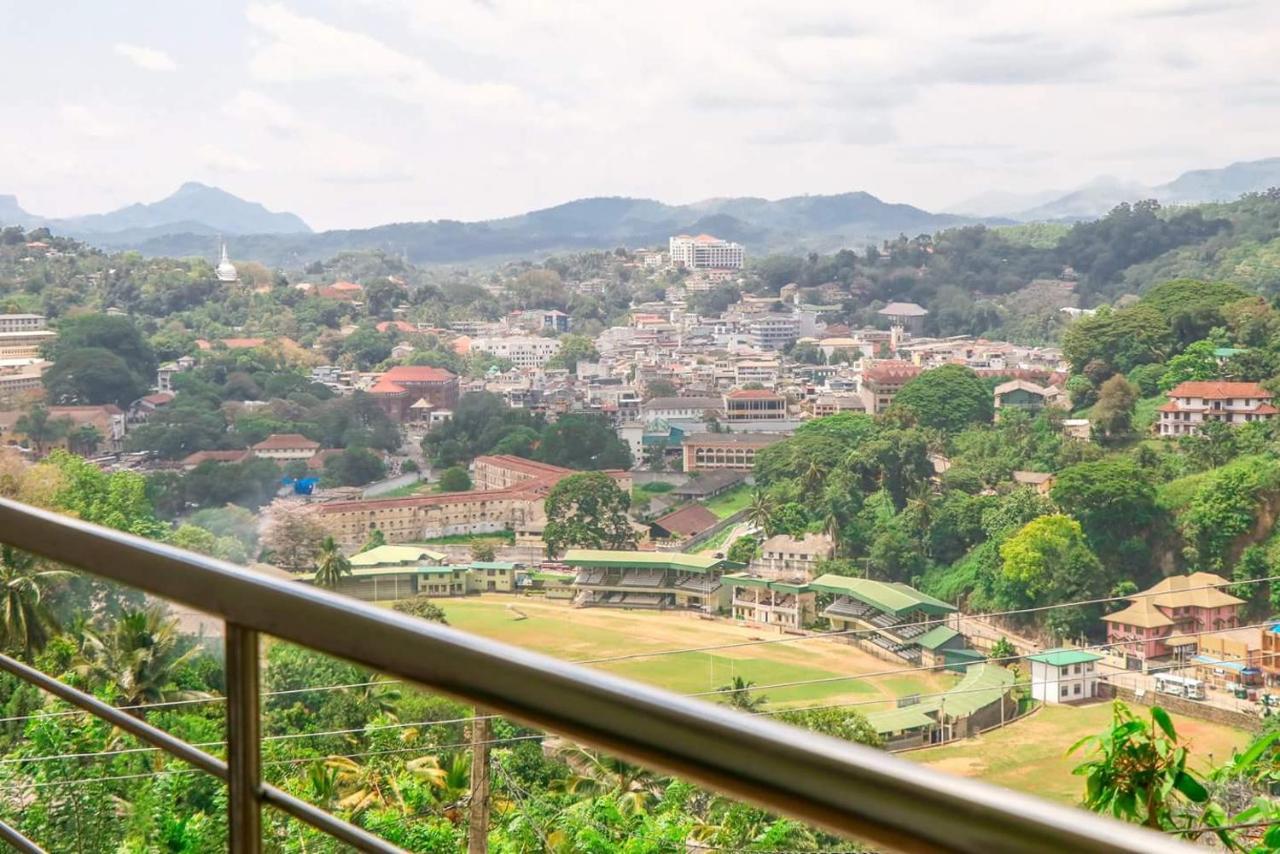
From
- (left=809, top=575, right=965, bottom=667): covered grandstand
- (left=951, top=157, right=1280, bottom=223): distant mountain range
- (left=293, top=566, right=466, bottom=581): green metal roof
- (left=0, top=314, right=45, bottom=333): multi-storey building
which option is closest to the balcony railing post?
(left=809, top=575, right=965, bottom=667): covered grandstand

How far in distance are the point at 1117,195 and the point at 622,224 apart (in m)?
9.21

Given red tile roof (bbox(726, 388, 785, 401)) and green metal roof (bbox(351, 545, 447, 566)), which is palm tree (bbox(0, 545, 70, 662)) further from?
red tile roof (bbox(726, 388, 785, 401))

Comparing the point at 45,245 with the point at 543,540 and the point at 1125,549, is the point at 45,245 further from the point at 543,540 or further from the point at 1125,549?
the point at 1125,549

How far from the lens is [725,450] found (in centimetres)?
1816

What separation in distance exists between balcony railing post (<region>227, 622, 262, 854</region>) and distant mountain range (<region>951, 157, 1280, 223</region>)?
22166 millimetres

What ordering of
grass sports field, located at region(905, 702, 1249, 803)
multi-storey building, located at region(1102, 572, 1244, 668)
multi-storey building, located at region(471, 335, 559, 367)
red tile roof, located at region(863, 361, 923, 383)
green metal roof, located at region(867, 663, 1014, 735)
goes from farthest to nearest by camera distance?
multi-storey building, located at region(471, 335, 559, 367) → red tile roof, located at region(863, 361, 923, 383) → multi-storey building, located at region(1102, 572, 1244, 668) → green metal roof, located at region(867, 663, 1014, 735) → grass sports field, located at region(905, 702, 1249, 803)

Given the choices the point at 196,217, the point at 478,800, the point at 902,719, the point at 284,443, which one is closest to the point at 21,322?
the point at 284,443

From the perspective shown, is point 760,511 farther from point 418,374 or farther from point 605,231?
point 605,231

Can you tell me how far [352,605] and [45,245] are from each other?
78.3 ft

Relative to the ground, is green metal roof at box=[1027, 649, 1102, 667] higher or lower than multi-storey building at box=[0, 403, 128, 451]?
lower

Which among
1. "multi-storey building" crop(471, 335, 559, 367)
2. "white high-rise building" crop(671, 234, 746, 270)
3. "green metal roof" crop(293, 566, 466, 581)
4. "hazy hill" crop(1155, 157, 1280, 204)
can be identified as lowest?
"green metal roof" crop(293, 566, 466, 581)

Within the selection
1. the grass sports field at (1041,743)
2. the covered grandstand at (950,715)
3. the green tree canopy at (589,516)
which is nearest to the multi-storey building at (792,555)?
the green tree canopy at (589,516)

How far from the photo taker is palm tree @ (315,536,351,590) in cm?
1584

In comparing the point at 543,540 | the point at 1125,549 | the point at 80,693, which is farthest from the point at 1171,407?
the point at 80,693
